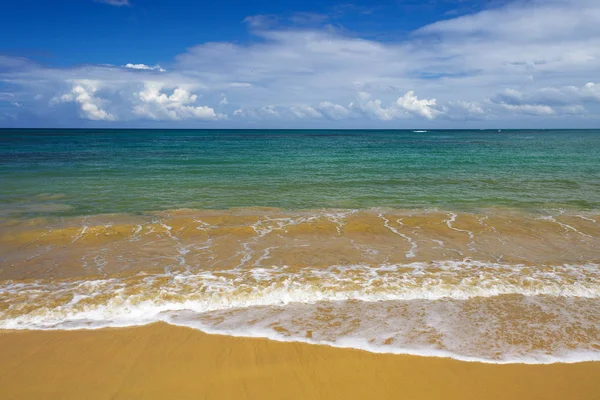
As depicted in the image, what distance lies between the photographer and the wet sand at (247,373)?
523 centimetres

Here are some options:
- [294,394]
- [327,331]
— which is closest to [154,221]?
[327,331]

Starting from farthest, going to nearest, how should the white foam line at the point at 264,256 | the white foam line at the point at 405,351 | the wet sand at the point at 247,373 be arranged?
1. the white foam line at the point at 264,256
2. the white foam line at the point at 405,351
3. the wet sand at the point at 247,373

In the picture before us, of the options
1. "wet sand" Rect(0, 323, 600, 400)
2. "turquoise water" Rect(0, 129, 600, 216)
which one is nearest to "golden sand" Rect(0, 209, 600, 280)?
"turquoise water" Rect(0, 129, 600, 216)

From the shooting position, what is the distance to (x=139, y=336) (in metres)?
6.62

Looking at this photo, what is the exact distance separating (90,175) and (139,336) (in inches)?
911

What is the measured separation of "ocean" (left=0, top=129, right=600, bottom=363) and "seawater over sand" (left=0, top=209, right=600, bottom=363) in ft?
0.14

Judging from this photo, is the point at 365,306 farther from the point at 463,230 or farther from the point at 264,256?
the point at 463,230

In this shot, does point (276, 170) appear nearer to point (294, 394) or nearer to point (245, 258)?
point (245, 258)

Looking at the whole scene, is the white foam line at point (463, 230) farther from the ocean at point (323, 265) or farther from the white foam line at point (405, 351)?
the white foam line at point (405, 351)

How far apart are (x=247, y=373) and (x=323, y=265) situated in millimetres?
4693

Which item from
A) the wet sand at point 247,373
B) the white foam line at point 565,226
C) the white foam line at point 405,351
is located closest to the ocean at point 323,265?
the white foam line at point 405,351

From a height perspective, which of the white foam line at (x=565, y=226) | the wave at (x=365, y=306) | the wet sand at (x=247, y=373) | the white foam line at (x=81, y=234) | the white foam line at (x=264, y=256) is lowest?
the wet sand at (x=247, y=373)

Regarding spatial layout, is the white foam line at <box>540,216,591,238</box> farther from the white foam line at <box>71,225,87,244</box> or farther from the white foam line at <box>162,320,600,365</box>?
the white foam line at <box>71,225,87,244</box>

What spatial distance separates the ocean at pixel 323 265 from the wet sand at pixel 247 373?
1.14 ft
